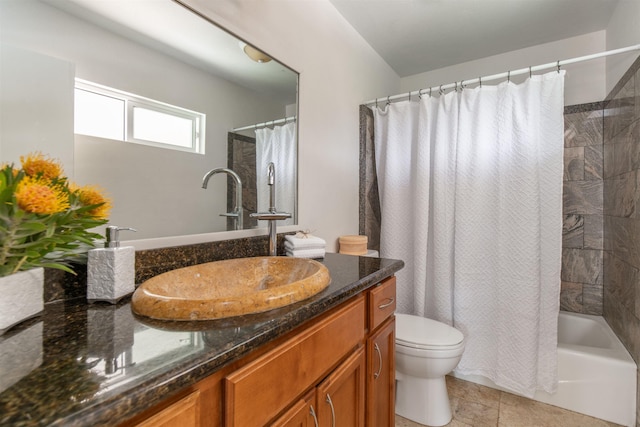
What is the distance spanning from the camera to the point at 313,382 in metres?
0.79

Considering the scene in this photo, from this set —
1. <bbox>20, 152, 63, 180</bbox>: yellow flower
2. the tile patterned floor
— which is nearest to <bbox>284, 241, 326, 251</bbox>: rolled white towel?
<bbox>20, 152, 63, 180</bbox>: yellow flower

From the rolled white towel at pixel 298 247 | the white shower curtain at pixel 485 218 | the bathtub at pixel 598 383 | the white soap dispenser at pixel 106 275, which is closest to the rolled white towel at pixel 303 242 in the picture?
the rolled white towel at pixel 298 247

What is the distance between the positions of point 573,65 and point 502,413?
2411 millimetres

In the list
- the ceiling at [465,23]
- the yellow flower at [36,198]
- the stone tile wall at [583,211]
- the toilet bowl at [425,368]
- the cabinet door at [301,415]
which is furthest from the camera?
the stone tile wall at [583,211]

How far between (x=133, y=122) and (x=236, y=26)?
62 centimetres

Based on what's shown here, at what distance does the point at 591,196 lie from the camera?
221 cm

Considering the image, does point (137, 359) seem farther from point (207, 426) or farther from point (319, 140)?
point (319, 140)

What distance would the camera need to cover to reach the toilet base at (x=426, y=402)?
5.40 ft

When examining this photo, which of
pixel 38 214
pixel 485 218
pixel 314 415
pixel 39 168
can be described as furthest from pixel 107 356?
pixel 485 218

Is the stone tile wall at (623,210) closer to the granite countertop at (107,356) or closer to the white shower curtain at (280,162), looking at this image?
the white shower curtain at (280,162)

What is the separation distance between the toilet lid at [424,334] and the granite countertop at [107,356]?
1.05 metres

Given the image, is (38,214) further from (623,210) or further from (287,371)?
(623,210)

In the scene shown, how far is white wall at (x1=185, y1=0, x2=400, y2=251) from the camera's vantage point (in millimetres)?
1385

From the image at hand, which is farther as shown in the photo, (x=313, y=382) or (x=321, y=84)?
(x=321, y=84)
